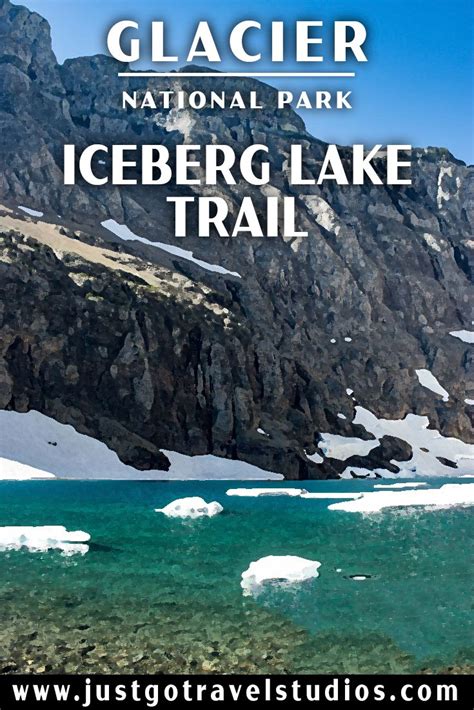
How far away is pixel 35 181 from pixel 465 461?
384 feet

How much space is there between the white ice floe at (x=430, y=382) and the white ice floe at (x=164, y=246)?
55943 millimetres

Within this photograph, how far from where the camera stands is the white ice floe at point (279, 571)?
28000mm

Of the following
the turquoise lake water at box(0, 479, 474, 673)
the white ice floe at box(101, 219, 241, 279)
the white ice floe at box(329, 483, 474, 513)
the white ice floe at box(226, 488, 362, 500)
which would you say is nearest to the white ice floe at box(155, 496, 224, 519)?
the turquoise lake water at box(0, 479, 474, 673)

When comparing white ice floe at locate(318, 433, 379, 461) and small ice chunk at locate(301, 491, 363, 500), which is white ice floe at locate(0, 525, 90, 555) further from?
white ice floe at locate(318, 433, 379, 461)

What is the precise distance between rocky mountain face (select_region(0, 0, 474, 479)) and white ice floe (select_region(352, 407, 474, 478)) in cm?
236

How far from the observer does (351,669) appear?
17.5 meters

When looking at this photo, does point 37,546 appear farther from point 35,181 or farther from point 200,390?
point 35,181

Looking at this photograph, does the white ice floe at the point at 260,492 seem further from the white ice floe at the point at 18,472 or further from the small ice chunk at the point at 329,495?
the white ice floe at the point at 18,472

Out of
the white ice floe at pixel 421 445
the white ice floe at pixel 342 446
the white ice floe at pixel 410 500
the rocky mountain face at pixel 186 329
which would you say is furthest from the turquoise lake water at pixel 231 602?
the white ice floe at pixel 421 445

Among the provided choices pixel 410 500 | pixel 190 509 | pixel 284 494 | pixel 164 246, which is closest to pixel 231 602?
pixel 190 509

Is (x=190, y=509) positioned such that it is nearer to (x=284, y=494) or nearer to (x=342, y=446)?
(x=284, y=494)

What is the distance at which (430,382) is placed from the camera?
180 m

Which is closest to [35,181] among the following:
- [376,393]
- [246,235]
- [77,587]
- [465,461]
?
[246,235]

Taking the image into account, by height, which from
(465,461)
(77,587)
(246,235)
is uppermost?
(246,235)
